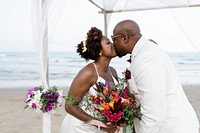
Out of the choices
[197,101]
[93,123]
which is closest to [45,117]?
[93,123]

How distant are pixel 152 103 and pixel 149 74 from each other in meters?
0.17

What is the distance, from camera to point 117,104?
6.74 feet

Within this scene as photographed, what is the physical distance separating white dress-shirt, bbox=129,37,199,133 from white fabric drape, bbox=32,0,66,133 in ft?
4.22

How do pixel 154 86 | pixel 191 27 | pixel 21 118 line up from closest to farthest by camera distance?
pixel 154 86
pixel 191 27
pixel 21 118

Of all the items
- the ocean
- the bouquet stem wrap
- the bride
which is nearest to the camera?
the bride

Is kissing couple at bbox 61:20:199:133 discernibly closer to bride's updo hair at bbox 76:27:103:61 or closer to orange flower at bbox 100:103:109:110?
orange flower at bbox 100:103:109:110

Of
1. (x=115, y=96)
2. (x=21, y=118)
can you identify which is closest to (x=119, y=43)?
(x=115, y=96)

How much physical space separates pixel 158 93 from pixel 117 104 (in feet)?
1.18

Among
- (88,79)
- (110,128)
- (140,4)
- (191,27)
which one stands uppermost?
(140,4)

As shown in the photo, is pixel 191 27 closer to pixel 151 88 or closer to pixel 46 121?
pixel 46 121

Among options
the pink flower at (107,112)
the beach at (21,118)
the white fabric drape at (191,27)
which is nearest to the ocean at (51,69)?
the beach at (21,118)

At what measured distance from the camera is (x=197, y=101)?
10.0 metres

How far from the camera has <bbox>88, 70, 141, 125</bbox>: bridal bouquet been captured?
2.04 metres

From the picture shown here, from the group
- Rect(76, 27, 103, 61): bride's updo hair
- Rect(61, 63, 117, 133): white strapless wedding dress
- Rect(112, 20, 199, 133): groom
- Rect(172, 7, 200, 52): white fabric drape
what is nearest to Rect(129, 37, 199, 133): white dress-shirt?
Rect(112, 20, 199, 133): groom
